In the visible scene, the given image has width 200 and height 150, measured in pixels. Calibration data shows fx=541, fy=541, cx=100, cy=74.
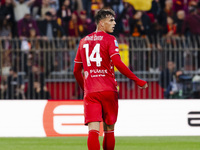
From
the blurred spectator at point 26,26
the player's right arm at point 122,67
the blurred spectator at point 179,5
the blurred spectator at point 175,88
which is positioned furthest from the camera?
the blurred spectator at point 179,5

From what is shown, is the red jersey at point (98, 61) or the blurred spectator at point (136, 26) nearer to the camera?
the red jersey at point (98, 61)

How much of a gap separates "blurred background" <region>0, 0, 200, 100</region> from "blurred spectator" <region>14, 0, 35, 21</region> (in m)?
0.03

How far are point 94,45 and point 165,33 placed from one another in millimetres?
9942

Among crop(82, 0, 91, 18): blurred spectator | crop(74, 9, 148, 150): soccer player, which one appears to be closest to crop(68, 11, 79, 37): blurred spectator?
crop(82, 0, 91, 18): blurred spectator

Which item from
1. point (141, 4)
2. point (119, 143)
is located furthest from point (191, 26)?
point (119, 143)

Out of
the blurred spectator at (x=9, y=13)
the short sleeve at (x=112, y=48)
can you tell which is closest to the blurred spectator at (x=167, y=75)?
the blurred spectator at (x=9, y=13)

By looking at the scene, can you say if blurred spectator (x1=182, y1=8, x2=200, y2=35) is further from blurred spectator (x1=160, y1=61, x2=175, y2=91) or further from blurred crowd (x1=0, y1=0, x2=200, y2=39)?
blurred spectator (x1=160, y1=61, x2=175, y2=91)

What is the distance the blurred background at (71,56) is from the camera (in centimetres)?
1426

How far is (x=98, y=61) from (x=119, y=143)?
14.0ft

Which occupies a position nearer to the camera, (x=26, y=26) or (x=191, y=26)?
(x=26, y=26)

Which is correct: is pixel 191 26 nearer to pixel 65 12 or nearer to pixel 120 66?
pixel 65 12

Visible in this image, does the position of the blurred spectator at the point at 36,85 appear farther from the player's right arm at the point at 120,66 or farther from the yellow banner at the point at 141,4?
the player's right arm at the point at 120,66

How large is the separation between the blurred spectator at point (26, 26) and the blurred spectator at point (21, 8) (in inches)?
13.6

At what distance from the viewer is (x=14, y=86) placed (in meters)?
14.3
